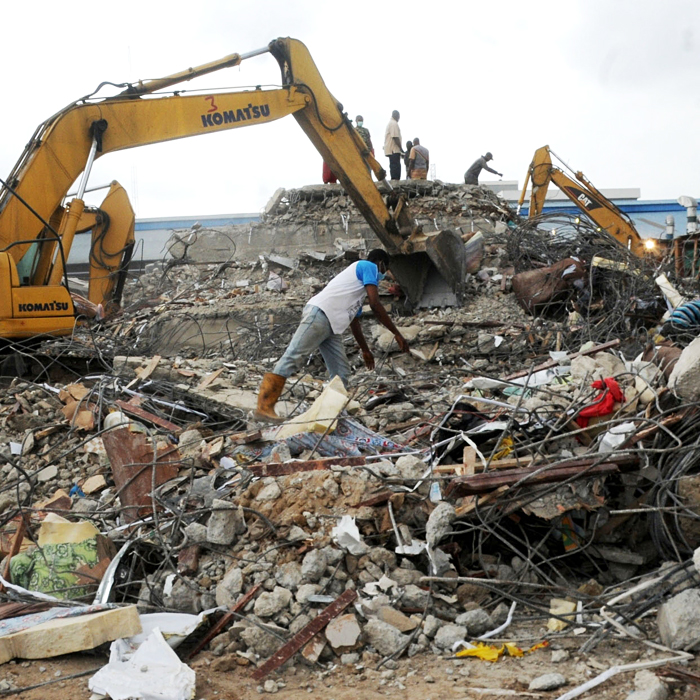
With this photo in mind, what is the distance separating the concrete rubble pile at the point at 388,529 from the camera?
11.2ft

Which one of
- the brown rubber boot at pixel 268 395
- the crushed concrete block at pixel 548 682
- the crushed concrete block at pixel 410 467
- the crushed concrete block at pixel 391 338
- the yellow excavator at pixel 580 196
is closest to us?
the crushed concrete block at pixel 548 682

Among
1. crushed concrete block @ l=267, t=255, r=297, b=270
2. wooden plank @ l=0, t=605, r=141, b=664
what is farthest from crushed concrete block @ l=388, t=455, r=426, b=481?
crushed concrete block @ l=267, t=255, r=297, b=270

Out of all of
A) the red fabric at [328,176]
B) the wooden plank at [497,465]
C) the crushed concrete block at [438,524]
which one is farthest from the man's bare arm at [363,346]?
the red fabric at [328,176]

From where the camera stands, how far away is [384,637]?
3.42m

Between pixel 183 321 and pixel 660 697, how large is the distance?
908cm

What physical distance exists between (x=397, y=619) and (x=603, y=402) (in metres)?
1.98

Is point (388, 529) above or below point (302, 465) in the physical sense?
below

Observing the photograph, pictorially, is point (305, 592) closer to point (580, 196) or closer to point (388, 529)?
point (388, 529)

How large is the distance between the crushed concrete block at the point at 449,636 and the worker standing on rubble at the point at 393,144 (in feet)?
41.6

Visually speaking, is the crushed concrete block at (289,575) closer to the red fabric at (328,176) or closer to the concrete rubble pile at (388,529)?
the concrete rubble pile at (388,529)

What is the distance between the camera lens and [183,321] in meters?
11.0

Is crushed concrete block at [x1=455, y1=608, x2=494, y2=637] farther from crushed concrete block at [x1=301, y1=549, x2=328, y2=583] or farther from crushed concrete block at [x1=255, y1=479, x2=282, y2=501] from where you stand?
crushed concrete block at [x1=255, y1=479, x2=282, y2=501]

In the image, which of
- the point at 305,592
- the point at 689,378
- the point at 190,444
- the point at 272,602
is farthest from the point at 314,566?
the point at 689,378

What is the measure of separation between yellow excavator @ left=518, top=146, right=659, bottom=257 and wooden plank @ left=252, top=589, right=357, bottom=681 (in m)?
11.2
